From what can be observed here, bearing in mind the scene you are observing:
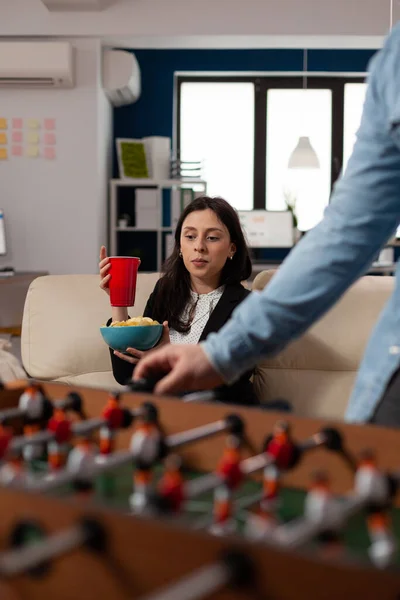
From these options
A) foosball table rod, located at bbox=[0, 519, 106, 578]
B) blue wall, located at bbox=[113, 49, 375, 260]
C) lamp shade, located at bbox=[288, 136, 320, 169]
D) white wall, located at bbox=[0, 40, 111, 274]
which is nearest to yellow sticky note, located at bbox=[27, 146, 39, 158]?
white wall, located at bbox=[0, 40, 111, 274]

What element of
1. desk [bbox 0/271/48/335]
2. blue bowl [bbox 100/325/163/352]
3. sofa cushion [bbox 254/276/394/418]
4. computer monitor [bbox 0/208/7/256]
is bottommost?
desk [bbox 0/271/48/335]

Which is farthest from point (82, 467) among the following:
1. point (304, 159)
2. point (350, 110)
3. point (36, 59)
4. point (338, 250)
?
point (350, 110)

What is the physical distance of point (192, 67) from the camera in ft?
23.7

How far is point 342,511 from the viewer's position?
0.64 meters

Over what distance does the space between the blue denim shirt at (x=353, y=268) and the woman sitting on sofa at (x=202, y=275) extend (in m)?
1.41

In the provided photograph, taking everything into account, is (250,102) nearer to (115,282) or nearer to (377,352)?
(115,282)

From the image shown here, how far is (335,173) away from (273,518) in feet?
22.7

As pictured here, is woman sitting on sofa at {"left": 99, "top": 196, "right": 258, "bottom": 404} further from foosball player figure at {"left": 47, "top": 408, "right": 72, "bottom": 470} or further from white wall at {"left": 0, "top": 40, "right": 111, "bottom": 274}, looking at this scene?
white wall at {"left": 0, "top": 40, "right": 111, "bottom": 274}

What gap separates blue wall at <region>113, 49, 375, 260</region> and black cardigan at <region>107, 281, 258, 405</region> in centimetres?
468

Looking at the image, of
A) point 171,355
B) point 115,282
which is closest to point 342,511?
point 171,355

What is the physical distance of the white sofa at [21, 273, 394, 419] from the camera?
8.88 feet

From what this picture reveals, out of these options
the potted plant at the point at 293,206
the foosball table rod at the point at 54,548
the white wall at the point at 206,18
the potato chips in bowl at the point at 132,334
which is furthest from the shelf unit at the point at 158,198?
the foosball table rod at the point at 54,548

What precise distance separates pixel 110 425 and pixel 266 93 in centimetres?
676

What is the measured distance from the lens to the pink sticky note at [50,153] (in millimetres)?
6309
